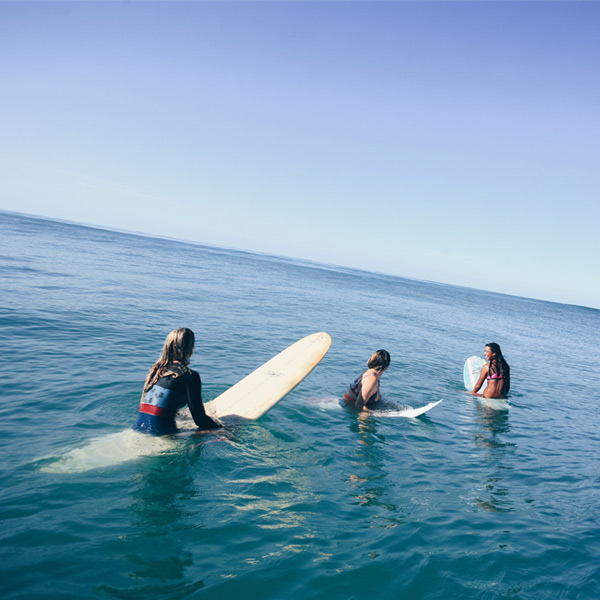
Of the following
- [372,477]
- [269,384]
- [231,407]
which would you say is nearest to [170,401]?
[231,407]

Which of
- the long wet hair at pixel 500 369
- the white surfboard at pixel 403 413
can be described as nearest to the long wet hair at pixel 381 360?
the white surfboard at pixel 403 413

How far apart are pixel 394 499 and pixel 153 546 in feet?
10.6

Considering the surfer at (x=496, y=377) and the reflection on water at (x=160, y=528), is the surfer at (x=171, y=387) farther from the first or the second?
the surfer at (x=496, y=377)

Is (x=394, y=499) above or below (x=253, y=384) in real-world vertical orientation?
below

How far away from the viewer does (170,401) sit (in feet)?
16.7

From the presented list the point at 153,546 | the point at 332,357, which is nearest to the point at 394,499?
the point at 153,546

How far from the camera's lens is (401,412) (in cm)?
848

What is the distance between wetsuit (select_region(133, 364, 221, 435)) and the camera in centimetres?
491

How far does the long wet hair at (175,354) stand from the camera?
486 centimetres

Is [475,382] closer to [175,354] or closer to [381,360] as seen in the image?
[381,360]

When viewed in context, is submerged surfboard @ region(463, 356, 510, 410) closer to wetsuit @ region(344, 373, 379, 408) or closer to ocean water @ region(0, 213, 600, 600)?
ocean water @ region(0, 213, 600, 600)

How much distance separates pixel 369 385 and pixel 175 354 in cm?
454

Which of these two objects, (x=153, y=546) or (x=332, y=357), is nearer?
(x=153, y=546)

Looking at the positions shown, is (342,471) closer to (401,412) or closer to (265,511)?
(265,511)
